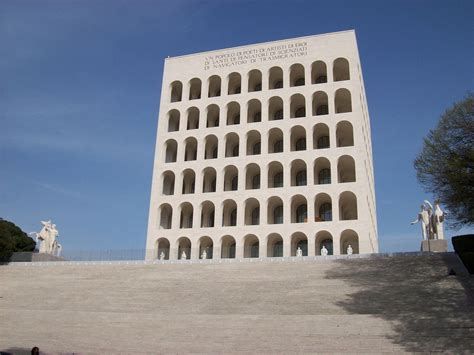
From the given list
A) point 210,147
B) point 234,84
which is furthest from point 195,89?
point 210,147

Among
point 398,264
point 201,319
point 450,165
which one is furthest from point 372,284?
point 201,319

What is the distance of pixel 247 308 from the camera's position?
21109 millimetres

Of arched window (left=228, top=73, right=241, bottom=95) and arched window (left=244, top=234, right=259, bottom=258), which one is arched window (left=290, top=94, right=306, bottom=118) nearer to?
arched window (left=228, top=73, right=241, bottom=95)

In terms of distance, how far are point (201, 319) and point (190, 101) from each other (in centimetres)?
3012

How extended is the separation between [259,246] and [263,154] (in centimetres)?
756

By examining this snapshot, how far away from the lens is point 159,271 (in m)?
29.1

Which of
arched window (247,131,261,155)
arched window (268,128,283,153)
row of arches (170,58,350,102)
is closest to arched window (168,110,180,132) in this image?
row of arches (170,58,350,102)

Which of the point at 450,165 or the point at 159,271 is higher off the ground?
the point at 450,165

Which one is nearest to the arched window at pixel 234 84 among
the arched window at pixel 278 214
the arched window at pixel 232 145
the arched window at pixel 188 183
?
the arched window at pixel 232 145

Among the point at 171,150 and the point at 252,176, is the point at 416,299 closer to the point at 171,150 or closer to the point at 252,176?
the point at 252,176

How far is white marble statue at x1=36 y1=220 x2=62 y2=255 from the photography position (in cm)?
3741

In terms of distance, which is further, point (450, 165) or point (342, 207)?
point (342, 207)

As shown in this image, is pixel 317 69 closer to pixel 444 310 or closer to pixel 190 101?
pixel 190 101

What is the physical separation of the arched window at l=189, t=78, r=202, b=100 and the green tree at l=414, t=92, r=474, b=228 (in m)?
27.7
